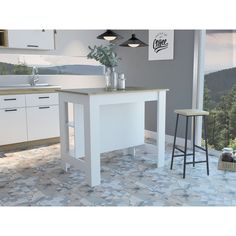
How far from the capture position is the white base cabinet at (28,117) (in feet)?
14.8

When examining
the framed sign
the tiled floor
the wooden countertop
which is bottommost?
the tiled floor

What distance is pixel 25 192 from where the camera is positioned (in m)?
3.05

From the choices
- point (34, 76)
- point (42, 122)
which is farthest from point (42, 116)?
point (34, 76)

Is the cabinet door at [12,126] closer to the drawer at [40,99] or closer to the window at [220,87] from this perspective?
the drawer at [40,99]

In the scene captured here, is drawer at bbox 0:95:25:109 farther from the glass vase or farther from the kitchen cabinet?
the glass vase

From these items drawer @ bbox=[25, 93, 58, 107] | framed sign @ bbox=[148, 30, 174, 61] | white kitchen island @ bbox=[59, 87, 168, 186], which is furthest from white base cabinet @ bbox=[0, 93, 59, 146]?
framed sign @ bbox=[148, 30, 174, 61]

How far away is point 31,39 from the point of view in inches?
196

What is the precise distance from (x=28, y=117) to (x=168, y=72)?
2.50m

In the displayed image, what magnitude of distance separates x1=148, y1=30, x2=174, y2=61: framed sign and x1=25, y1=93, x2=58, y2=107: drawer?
1.91 meters

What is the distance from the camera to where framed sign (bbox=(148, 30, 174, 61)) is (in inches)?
194

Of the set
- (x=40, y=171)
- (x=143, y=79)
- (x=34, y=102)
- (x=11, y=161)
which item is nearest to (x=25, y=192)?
(x=40, y=171)

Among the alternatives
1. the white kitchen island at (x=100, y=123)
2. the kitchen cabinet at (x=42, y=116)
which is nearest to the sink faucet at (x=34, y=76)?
the kitchen cabinet at (x=42, y=116)

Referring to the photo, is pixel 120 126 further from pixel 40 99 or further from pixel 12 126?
pixel 12 126

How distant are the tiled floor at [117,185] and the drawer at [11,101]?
83cm
